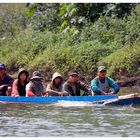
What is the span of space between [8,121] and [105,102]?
3176mm

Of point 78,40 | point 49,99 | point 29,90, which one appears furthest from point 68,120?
point 78,40

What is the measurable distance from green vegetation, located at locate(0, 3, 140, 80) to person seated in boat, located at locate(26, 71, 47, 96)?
16.3 ft

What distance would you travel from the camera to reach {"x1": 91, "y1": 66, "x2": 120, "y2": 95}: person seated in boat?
50.7ft

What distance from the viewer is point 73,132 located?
11.1 meters

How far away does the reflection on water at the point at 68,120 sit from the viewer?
11086 mm

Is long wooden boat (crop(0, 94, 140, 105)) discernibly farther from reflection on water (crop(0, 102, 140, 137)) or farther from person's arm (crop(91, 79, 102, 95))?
person's arm (crop(91, 79, 102, 95))

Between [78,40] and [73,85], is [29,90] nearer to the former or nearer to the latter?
[73,85]

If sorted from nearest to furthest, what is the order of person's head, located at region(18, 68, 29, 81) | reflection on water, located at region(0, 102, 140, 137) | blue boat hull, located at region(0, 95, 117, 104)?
reflection on water, located at region(0, 102, 140, 137) → blue boat hull, located at region(0, 95, 117, 104) → person's head, located at region(18, 68, 29, 81)

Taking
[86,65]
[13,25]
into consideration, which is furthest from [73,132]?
[13,25]

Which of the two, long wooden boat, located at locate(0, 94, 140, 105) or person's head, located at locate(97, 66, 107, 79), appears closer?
long wooden boat, located at locate(0, 94, 140, 105)

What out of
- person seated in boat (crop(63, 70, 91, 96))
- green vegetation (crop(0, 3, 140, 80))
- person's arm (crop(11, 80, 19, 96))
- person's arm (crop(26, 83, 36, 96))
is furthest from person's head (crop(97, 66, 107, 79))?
green vegetation (crop(0, 3, 140, 80))

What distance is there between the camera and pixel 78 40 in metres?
23.5

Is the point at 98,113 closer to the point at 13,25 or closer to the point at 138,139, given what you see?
the point at 138,139

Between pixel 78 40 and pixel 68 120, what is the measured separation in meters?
11.1
